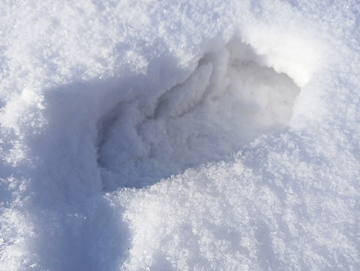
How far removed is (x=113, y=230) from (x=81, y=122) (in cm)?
42

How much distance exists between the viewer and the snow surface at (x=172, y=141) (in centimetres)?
103

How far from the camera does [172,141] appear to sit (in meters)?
1.40

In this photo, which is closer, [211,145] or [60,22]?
[60,22]

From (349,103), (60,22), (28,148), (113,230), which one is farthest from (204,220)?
(60,22)

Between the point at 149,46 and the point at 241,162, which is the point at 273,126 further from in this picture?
the point at 149,46

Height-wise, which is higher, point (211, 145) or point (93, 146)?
point (211, 145)

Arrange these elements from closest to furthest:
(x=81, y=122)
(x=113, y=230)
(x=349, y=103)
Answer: (x=113, y=230)
(x=81, y=122)
(x=349, y=103)

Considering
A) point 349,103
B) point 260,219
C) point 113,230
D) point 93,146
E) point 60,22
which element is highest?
point 349,103

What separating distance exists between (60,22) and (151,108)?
1.66 ft

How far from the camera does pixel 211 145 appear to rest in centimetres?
137

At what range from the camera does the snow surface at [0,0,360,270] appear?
103 cm

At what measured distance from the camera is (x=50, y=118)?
3.68ft

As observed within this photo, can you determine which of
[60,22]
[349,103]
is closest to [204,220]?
[349,103]

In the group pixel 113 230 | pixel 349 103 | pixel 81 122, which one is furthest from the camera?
pixel 349 103
